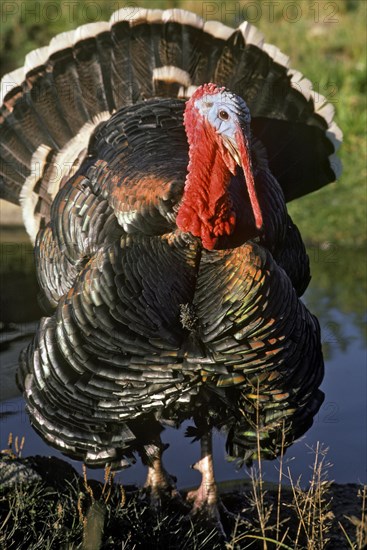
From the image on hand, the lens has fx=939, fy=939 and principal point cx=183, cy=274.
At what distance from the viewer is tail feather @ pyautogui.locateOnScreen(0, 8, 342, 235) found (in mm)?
5168

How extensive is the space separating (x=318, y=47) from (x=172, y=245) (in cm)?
900

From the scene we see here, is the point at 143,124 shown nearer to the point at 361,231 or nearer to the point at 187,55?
the point at 187,55

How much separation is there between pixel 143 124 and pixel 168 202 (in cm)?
93

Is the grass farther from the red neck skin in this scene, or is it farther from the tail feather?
the tail feather

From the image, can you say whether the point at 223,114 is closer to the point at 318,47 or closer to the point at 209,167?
the point at 209,167

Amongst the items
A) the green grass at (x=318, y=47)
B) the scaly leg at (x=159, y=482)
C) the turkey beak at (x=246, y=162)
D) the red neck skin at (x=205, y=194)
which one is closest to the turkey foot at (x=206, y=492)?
the scaly leg at (x=159, y=482)

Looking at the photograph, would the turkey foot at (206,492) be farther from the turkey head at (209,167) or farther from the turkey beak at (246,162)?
the turkey beak at (246,162)

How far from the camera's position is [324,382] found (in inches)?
236

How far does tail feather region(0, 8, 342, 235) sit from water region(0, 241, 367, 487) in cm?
135

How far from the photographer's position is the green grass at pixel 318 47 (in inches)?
347

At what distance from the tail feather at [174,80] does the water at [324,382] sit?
4.43ft

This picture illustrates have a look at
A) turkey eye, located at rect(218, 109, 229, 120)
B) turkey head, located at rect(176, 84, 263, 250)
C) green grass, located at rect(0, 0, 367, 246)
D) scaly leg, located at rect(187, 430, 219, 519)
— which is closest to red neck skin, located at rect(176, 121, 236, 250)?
turkey head, located at rect(176, 84, 263, 250)

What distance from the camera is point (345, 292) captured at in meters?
7.34

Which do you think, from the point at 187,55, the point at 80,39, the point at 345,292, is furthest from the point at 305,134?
the point at 345,292
